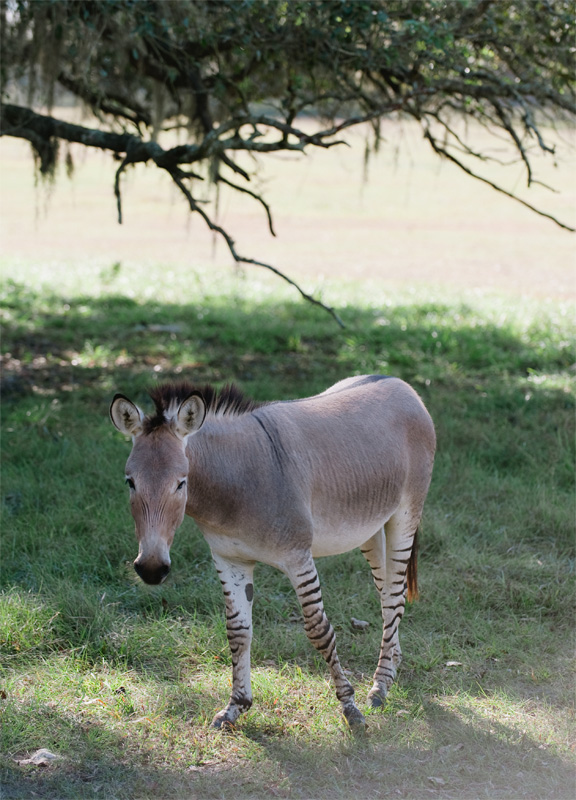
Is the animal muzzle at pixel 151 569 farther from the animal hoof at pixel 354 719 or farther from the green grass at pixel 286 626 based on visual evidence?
the animal hoof at pixel 354 719

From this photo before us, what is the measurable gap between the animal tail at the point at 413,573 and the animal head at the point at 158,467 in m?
1.80

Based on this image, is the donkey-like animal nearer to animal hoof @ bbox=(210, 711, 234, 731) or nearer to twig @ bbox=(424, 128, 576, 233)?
animal hoof @ bbox=(210, 711, 234, 731)

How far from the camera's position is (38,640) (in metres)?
4.55

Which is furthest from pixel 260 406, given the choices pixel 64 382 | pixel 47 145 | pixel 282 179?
pixel 282 179

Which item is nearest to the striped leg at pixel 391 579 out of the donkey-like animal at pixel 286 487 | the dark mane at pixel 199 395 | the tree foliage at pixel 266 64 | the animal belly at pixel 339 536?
the donkey-like animal at pixel 286 487

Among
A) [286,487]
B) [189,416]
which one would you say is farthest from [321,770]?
[189,416]

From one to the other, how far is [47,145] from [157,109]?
1335 millimetres

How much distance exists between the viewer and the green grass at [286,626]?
3.67 meters

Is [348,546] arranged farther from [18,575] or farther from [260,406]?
[18,575]

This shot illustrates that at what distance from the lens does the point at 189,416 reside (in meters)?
3.51

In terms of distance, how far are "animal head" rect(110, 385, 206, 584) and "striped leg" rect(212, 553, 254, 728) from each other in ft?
2.17

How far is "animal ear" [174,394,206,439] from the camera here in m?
3.44

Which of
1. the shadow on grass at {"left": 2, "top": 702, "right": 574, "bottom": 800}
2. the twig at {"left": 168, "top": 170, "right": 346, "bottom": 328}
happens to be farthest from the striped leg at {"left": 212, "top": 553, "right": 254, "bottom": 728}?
the twig at {"left": 168, "top": 170, "right": 346, "bottom": 328}

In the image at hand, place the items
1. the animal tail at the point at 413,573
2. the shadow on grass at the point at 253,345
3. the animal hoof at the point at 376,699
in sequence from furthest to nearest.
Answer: the shadow on grass at the point at 253,345 < the animal tail at the point at 413,573 < the animal hoof at the point at 376,699
